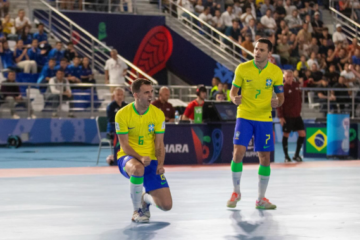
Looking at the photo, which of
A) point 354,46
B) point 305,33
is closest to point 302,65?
point 305,33

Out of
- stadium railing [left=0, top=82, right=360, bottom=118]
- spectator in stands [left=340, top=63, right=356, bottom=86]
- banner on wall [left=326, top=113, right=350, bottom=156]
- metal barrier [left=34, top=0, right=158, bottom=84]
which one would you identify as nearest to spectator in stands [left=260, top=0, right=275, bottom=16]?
spectator in stands [left=340, top=63, right=356, bottom=86]

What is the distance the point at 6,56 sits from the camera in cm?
2231

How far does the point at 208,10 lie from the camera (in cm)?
2858

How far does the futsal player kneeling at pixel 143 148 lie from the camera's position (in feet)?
26.4

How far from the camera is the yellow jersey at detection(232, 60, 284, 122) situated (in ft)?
31.1

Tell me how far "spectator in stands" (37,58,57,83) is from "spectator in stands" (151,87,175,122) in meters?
6.47

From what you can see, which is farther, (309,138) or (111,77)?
(111,77)

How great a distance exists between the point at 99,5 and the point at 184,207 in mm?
19644

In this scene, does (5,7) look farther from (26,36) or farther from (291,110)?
(291,110)

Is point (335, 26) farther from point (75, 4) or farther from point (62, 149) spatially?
point (62, 149)

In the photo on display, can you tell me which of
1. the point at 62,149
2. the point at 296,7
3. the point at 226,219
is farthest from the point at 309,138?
the point at 296,7

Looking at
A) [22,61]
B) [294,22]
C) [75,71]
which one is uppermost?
[294,22]

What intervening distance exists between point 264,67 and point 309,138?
10.0 m

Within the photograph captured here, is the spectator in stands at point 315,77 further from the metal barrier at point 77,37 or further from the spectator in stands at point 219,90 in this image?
the spectator in stands at point 219,90
